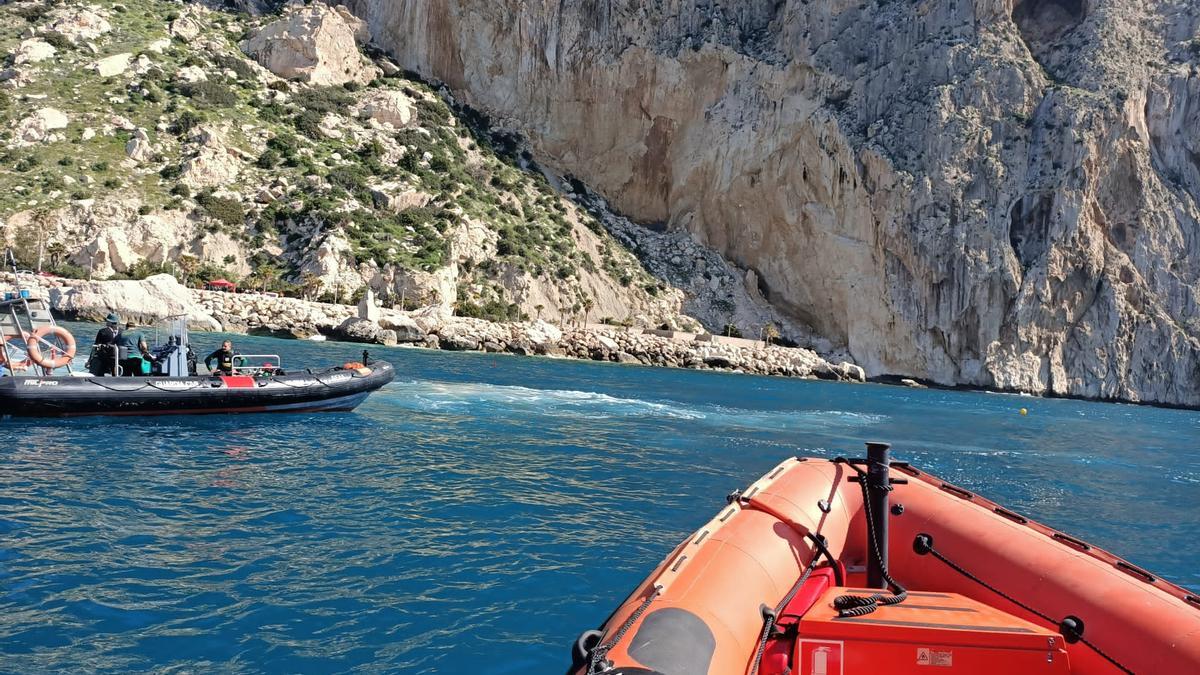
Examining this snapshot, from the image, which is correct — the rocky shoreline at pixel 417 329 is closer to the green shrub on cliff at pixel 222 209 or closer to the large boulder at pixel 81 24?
the green shrub on cliff at pixel 222 209

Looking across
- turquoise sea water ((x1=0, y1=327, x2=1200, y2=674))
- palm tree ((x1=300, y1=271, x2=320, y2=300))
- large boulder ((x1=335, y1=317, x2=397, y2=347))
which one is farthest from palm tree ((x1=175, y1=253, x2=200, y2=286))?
turquoise sea water ((x1=0, y1=327, x2=1200, y2=674))

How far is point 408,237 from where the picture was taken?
150 ft

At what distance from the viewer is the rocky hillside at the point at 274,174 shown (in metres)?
38.7

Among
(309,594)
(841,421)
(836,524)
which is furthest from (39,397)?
(841,421)

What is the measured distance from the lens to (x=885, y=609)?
143 inches

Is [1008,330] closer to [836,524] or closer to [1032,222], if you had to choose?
[1032,222]

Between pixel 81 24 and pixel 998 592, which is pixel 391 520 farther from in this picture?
pixel 81 24

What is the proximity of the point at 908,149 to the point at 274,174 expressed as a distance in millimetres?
43209

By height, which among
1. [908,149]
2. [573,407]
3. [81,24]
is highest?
[81,24]

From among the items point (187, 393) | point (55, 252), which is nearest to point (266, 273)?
point (55, 252)

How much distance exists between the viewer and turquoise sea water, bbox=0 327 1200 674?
465 centimetres

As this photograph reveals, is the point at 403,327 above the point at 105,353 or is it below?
above

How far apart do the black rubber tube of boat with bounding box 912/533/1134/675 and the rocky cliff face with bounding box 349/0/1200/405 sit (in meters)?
50.6

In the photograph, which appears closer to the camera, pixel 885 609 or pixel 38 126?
pixel 885 609
